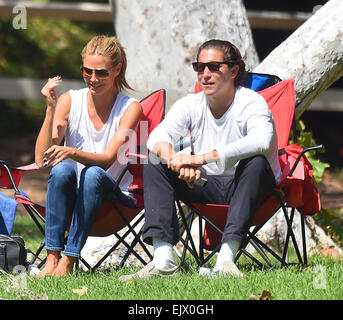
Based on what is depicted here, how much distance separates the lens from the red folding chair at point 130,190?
14.3 feet

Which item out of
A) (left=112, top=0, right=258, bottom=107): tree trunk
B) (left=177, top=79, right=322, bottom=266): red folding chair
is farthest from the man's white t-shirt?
(left=112, top=0, right=258, bottom=107): tree trunk

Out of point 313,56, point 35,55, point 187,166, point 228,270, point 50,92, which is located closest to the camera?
point 228,270

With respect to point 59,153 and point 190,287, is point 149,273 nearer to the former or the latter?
point 190,287

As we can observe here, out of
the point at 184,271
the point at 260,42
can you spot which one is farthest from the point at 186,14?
the point at 260,42

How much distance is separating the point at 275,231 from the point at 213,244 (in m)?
0.98

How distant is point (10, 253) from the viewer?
427cm

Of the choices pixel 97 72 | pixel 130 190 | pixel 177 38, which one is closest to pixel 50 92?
pixel 97 72

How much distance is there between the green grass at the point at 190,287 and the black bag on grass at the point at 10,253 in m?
0.14

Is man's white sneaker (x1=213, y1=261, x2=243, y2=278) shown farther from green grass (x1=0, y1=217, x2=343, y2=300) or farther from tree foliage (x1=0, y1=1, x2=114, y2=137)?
tree foliage (x1=0, y1=1, x2=114, y2=137)

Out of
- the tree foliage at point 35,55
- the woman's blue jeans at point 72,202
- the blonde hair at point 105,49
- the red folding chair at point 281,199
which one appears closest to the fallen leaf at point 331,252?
the red folding chair at point 281,199

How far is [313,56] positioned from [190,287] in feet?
6.98

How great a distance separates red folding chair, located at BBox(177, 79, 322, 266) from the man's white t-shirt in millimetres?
112

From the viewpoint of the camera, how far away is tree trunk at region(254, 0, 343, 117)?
5199 millimetres

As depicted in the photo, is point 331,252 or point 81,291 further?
point 331,252
